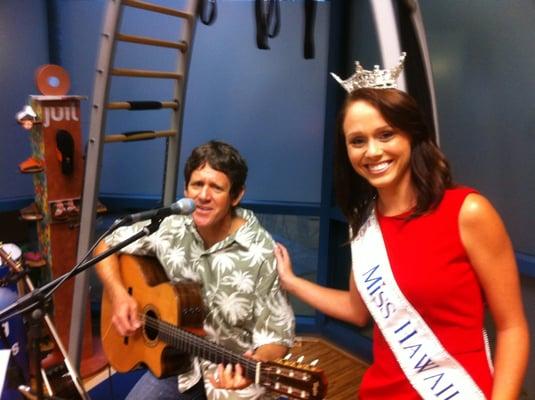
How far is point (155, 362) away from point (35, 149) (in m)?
1.42

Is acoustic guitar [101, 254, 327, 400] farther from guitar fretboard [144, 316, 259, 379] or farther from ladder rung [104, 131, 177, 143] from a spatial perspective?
ladder rung [104, 131, 177, 143]

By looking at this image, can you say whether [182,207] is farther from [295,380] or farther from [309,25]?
[309,25]

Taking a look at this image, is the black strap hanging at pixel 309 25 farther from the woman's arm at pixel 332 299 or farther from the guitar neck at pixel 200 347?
the guitar neck at pixel 200 347

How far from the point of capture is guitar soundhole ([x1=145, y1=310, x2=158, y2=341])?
1.57 metres

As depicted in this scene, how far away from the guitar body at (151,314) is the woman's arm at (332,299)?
0.29 m

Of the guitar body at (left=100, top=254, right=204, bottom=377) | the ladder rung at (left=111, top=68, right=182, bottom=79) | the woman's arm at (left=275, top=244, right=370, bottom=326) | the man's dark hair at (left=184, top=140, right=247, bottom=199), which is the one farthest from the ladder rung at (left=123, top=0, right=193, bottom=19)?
the woman's arm at (left=275, top=244, right=370, bottom=326)

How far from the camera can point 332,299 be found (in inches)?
56.2

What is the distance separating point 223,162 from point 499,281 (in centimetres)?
84

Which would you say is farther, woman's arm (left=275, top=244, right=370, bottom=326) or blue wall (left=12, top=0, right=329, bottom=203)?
blue wall (left=12, top=0, right=329, bottom=203)

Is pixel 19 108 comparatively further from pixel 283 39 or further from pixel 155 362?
pixel 155 362

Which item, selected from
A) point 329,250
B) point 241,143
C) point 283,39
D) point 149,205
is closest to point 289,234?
point 329,250

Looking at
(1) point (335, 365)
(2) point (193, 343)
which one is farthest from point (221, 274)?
(1) point (335, 365)

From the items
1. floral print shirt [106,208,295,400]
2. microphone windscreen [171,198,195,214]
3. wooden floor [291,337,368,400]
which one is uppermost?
microphone windscreen [171,198,195,214]

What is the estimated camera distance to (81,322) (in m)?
2.16
